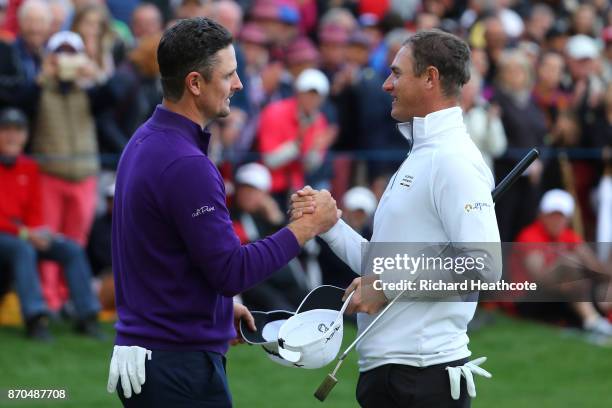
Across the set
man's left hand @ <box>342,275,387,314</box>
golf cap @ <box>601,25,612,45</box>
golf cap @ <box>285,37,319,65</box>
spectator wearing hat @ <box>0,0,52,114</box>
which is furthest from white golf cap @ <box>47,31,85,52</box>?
golf cap @ <box>601,25,612,45</box>

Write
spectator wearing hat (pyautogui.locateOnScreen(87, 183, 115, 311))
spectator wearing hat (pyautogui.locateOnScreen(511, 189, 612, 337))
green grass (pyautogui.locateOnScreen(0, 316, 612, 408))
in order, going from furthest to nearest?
spectator wearing hat (pyautogui.locateOnScreen(87, 183, 115, 311)), spectator wearing hat (pyautogui.locateOnScreen(511, 189, 612, 337)), green grass (pyautogui.locateOnScreen(0, 316, 612, 408))

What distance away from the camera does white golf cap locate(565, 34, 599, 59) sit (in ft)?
46.4

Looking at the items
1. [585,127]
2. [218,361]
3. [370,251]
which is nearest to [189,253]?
[218,361]

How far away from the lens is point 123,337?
468 cm

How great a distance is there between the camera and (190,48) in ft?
15.1

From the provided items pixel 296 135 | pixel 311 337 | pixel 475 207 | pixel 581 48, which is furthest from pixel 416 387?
pixel 581 48

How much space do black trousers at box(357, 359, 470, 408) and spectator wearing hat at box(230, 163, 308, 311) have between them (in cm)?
589

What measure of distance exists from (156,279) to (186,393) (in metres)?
0.45

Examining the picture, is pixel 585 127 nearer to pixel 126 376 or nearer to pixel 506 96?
pixel 506 96

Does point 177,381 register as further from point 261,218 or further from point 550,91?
point 550,91

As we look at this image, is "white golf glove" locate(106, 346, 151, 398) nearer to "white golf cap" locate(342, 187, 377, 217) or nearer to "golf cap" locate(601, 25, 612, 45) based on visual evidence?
"white golf cap" locate(342, 187, 377, 217)

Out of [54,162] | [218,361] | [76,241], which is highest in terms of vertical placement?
[218,361]

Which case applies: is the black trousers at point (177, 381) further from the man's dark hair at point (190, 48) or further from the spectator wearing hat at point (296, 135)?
the spectator wearing hat at point (296, 135)

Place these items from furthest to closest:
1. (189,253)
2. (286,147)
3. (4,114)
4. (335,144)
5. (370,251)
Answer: (335,144) < (286,147) < (4,114) < (370,251) < (189,253)
